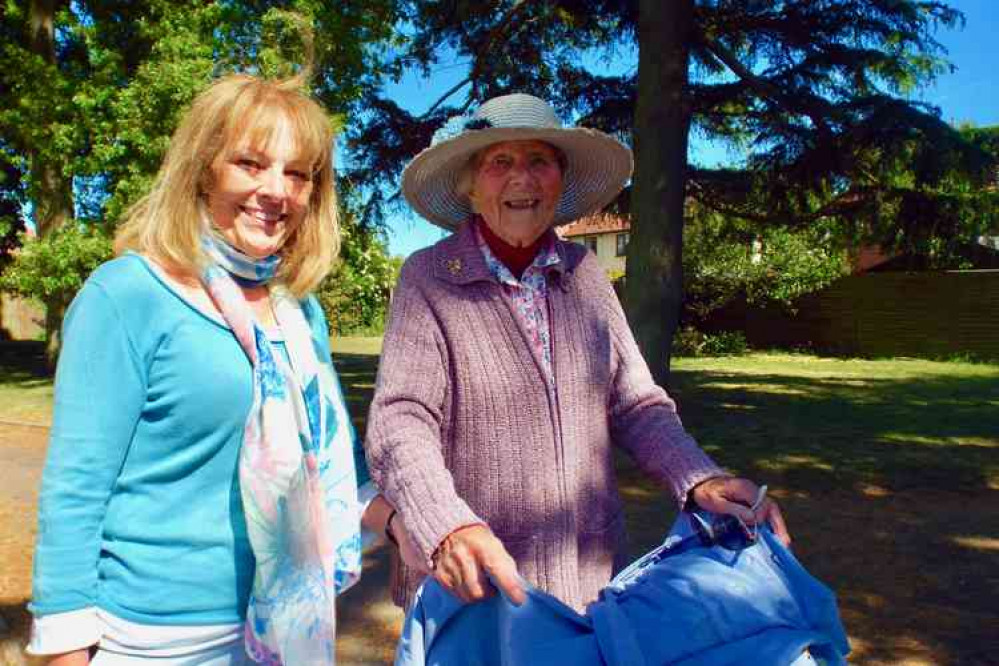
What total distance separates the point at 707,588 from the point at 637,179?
7.37 meters

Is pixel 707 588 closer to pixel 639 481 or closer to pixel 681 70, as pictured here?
pixel 639 481

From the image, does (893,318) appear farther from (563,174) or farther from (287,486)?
(287,486)

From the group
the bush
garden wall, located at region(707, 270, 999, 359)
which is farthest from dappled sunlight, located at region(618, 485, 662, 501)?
garden wall, located at region(707, 270, 999, 359)

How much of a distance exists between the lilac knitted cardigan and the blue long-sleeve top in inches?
13.0

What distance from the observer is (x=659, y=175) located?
8.52 m

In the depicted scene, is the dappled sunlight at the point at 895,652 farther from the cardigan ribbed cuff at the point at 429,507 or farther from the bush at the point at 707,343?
the bush at the point at 707,343

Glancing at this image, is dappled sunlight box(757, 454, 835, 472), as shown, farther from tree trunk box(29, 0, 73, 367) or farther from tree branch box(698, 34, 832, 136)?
tree trunk box(29, 0, 73, 367)

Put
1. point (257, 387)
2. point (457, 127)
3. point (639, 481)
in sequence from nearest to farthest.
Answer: point (257, 387) < point (457, 127) < point (639, 481)

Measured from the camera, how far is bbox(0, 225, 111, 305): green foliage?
1205cm

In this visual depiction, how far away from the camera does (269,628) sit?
1.74 metres

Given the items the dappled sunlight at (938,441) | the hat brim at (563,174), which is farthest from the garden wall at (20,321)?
the hat brim at (563,174)

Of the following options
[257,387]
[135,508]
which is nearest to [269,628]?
[135,508]

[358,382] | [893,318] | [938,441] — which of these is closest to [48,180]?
[358,382]

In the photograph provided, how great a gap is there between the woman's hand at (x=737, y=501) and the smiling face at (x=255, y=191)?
1.09 metres
